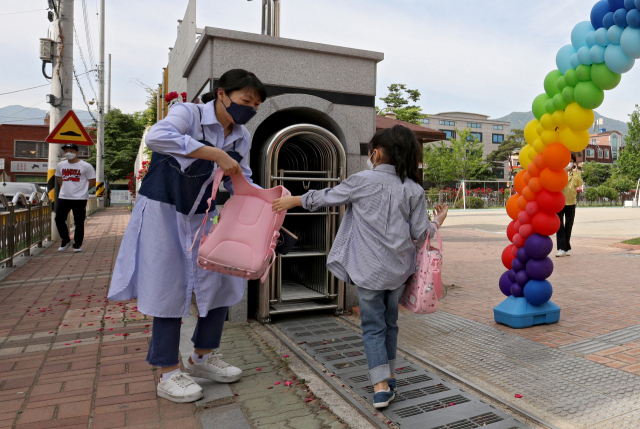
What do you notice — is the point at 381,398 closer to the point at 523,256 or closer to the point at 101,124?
the point at 523,256

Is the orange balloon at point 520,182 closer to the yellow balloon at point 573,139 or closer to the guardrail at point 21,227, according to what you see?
the yellow balloon at point 573,139

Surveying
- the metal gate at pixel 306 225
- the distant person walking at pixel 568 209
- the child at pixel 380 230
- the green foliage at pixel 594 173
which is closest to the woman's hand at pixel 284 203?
the child at pixel 380 230

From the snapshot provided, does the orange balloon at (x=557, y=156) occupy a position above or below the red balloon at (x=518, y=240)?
above

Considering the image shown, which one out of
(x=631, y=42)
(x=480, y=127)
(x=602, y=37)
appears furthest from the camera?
(x=480, y=127)

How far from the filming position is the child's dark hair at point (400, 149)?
2.86m

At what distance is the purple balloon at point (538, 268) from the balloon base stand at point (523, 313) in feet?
0.87

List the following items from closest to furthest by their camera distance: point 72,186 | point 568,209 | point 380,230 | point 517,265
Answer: point 380,230, point 517,265, point 72,186, point 568,209

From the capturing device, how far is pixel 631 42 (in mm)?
3438

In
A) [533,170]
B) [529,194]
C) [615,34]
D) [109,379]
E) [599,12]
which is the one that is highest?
[599,12]

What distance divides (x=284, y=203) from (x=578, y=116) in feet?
8.82

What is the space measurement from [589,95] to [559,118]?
34 cm

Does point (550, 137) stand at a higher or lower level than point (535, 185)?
higher

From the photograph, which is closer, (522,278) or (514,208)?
(522,278)

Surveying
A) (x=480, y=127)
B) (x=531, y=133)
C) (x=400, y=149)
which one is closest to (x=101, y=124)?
(x=531, y=133)
